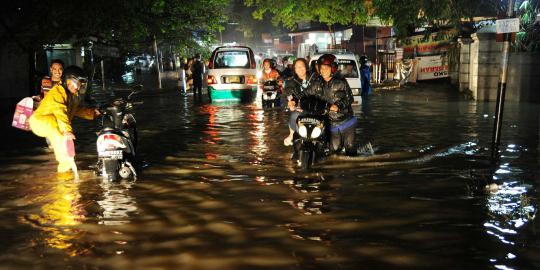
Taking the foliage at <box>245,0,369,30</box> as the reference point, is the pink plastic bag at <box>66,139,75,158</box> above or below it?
below

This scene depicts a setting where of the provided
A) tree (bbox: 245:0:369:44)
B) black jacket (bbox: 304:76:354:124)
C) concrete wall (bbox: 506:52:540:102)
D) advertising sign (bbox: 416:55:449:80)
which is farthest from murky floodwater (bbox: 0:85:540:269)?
tree (bbox: 245:0:369:44)

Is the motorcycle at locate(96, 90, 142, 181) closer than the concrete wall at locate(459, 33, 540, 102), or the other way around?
the motorcycle at locate(96, 90, 142, 181)

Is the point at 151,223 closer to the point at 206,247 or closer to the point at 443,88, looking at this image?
the point at 206,247

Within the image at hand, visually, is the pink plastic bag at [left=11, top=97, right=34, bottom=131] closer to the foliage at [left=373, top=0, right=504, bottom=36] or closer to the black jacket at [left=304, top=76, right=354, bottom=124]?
the black jacket at [left=304, top=76, right=354, bottom=124]

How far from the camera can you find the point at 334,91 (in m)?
8.95

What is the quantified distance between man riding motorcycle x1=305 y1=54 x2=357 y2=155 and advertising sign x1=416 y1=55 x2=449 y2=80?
724 inches

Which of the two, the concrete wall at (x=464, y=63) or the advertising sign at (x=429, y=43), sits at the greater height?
the advertising sign at (x=429, y=43)

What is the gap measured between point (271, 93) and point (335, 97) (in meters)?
8.92

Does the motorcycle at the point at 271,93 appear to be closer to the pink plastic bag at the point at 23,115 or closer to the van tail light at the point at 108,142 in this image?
the pink plastic bag at the point at 23,115

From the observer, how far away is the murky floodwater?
16.8 feet

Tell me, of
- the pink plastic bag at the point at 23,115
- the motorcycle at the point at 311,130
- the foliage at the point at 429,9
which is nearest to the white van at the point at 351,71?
the foliage at the point at 429,9

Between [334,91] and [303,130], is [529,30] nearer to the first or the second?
[334,91]

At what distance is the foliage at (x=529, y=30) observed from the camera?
19.3 m

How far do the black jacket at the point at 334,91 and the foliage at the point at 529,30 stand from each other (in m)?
12.9
